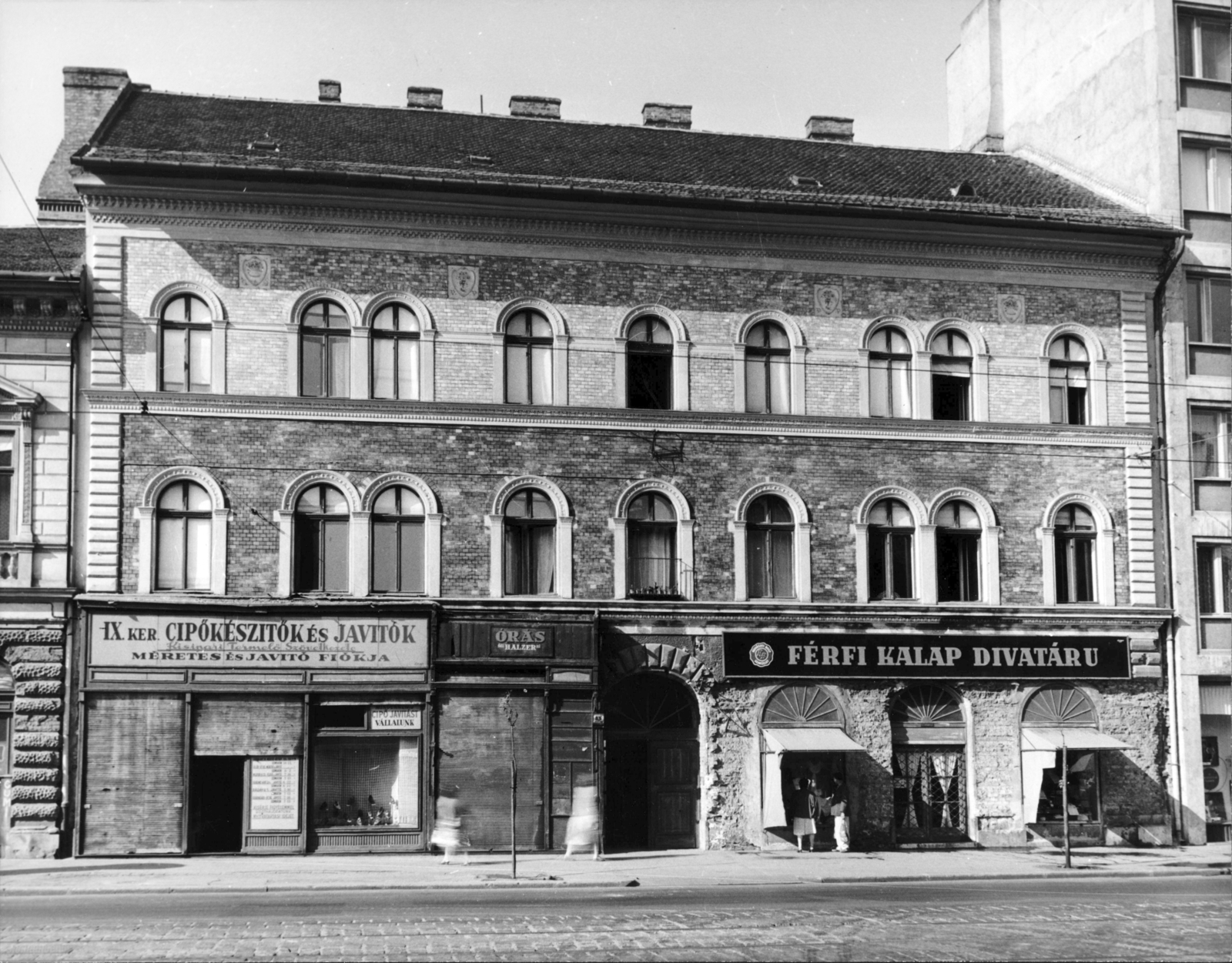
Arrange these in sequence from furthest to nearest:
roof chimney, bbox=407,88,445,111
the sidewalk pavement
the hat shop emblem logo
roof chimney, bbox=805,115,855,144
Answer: roof chimney, bbox=805,115,855,144 → roof chimney, bbox=407,88,445,111 → the hat shop emblem logo → the sidewalk pavement

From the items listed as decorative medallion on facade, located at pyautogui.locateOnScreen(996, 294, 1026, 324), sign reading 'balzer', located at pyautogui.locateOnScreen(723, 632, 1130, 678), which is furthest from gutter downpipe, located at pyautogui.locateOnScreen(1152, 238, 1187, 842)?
decorative medallion on facade, located at pyautogui.locateOnScreen(996, 294, 1026, 324)

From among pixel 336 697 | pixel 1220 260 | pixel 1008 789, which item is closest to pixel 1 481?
pixel 336 697

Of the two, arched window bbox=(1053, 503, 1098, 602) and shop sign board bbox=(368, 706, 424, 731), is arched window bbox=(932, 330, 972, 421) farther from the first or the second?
shop sign board bbox=(368, 706, 424, 731)

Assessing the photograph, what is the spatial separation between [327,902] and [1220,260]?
70.5 ft

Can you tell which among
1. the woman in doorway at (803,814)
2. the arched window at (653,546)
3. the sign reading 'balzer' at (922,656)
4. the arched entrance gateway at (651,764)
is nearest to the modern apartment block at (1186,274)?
the sign reading 'balzer' at (922,656)

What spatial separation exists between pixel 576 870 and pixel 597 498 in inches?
264

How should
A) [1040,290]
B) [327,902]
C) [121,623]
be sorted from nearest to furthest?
[327,902] < [121,623] < [1040,290]

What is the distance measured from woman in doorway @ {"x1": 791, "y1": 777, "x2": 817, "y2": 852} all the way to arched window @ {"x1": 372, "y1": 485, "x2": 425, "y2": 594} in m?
7.64

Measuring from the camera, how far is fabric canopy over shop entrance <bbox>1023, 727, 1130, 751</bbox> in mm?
27594

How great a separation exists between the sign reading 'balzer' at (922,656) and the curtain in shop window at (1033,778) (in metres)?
1.44

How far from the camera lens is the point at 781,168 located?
3117 centimetres

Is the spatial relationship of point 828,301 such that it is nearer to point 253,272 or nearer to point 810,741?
point 810,741

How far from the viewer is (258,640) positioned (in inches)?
1011

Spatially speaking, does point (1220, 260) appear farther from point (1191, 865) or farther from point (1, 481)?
point (1, 481)
